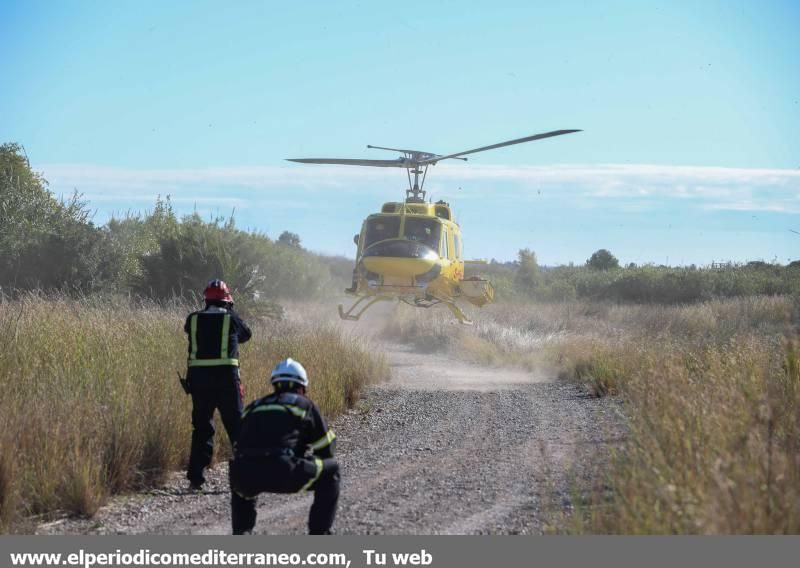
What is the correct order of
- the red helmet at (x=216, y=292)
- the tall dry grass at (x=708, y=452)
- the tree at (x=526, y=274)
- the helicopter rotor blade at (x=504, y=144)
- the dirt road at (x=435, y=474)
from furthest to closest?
the tree at (x=526, y=274) < the helicopter rotor blade at (x=504, y=144) < the red helmet at (x=216, y=292) < the dirt road at (x=435, y=474) < the tall dry grass at (x=708, y=452)

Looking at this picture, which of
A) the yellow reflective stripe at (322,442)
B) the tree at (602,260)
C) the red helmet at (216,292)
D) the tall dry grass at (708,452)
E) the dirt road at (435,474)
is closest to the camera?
the tall dry grass at (708,452)

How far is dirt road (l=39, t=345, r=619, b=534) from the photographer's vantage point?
7988mm

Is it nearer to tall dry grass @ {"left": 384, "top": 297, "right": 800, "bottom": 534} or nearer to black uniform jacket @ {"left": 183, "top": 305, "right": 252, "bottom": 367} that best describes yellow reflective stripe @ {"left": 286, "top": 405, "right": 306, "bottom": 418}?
tall dry grass @ {"left": 384, "top": 297, "right": 800, "bottom": 534}

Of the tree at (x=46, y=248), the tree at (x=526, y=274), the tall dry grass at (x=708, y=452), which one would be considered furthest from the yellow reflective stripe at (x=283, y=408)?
the tree at (x=526, y=274)

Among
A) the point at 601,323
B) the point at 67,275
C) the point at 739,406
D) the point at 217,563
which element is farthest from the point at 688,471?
the point at 601,323

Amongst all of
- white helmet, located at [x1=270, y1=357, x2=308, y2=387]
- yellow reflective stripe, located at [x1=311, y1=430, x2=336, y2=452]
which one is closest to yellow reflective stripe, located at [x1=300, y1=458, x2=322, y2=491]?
yellow reflective stripe, located at [x1=311, y1=430, x2=336, y2=452]

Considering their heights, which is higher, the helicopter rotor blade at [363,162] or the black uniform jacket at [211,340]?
the helicopter rotor blade at [363,162]

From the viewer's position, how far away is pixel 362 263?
23.6 metres

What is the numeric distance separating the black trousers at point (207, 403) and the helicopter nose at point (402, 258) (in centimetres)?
1323

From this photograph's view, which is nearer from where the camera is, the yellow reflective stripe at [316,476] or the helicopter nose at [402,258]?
the yellow reflective stripe at [316,476]

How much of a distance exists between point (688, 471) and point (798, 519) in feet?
2.77

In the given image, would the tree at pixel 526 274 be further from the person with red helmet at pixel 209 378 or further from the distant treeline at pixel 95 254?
the person with red helmet at pixel 209 378

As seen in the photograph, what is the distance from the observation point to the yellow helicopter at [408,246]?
75.3 feet

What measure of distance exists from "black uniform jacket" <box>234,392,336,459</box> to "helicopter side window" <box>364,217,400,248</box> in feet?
54.2
